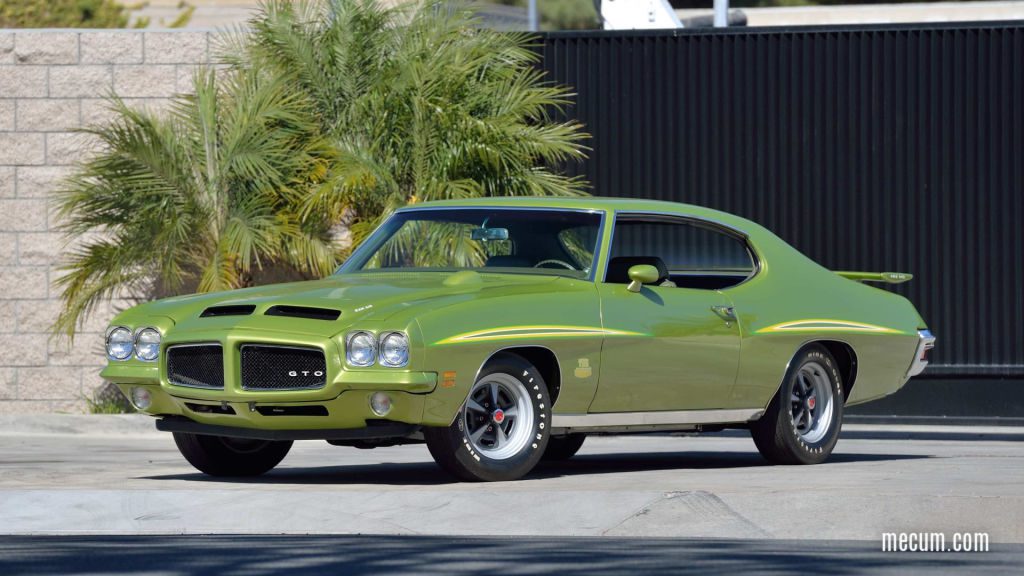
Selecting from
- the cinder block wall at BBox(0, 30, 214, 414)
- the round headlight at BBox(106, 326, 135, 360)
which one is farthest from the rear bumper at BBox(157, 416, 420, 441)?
the cinder block wall at BBox(0, 30, 214, 414)

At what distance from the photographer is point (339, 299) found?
8.70m

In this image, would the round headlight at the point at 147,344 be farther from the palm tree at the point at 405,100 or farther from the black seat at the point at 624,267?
the palm tree at the point at 405,100

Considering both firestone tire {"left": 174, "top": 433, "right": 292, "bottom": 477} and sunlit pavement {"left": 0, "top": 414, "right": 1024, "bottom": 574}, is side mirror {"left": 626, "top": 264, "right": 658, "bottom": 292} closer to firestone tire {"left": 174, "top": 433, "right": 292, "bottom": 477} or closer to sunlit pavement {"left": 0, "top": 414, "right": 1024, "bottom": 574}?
sunlit pavement {"left": 0, "top": 414, "right": 1024, "bottom": 574}

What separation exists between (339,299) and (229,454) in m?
1.53

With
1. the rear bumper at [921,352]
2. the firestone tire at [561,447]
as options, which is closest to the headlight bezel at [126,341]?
the firestone tire at [561,447]

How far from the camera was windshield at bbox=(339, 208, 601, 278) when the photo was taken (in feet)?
31.8

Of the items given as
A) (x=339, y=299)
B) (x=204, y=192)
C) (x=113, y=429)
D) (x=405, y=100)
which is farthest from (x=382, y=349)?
(x=405, y=100)

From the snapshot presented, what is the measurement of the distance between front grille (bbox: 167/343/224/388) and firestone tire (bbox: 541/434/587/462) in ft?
9.62

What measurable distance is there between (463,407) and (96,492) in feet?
5.75

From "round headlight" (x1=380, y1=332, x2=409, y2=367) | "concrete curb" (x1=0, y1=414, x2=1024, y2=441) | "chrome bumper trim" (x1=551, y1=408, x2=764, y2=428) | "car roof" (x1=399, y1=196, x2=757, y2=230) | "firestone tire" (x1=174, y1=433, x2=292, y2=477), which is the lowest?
"concrete curb" (x1=0, y1=414, x2=1024, y2=441)

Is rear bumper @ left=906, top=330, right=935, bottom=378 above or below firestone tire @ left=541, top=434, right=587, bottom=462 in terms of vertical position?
above

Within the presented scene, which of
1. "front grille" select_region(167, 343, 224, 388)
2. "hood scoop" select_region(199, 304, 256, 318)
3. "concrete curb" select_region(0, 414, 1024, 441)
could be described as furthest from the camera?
"concrete curb" select_region(0, 414, 1024, 441)

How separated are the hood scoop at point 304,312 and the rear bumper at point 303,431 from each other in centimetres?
54

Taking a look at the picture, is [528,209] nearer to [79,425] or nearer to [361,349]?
[361,349]
